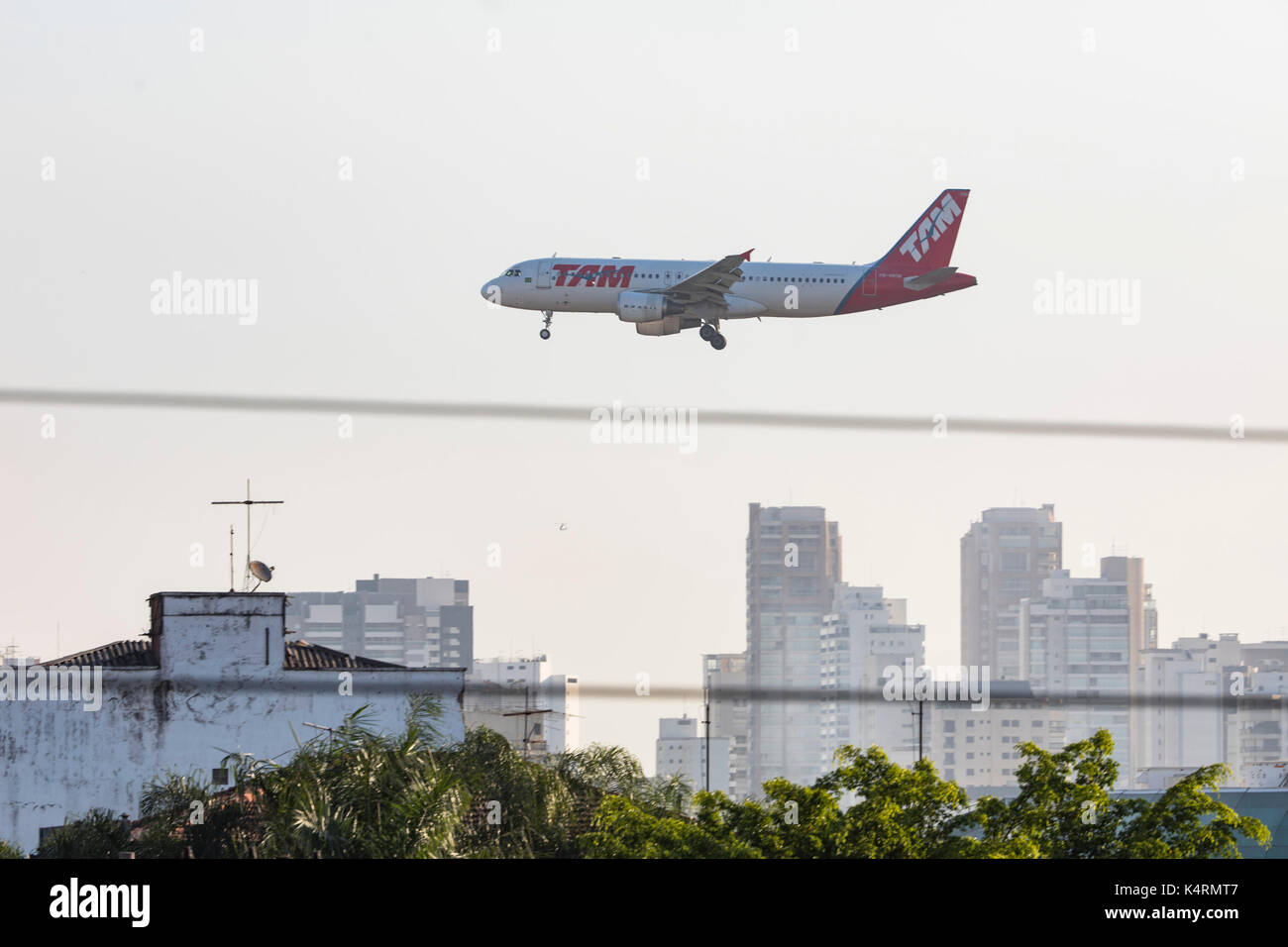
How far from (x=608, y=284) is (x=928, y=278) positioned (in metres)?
11.9

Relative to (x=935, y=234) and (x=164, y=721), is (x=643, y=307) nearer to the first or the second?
(x=164, y=721)

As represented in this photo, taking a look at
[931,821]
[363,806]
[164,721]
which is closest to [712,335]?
[164,721]

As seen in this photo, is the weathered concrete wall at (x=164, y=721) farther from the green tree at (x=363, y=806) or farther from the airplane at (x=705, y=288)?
the green tree at (x=363, y=806)

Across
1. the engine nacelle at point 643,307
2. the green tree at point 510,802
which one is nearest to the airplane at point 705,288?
the engine nacelle at point 643,307

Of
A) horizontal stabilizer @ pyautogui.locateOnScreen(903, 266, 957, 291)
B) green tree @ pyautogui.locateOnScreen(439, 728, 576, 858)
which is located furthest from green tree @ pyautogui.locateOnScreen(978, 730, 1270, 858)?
horizontal stabilizer @ pyautogui.locateOnScreen(903, 266, 957, 291)

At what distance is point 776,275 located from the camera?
7519 cm

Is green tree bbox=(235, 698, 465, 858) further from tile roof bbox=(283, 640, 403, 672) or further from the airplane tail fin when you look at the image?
the airplane tail fin

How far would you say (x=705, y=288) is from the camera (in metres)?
70.9
